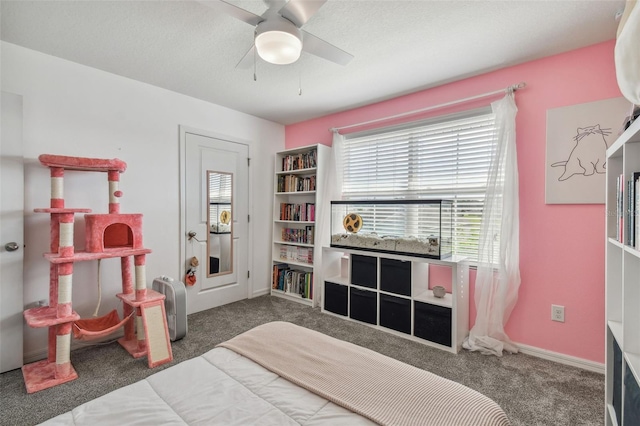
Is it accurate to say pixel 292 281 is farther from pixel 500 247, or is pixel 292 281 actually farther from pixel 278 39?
pixel 278 39

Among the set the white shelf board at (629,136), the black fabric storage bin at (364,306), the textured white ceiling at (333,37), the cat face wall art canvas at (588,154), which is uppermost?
the textured white ceiling at (333,37)

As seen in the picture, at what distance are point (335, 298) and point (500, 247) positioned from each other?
66.4 inches

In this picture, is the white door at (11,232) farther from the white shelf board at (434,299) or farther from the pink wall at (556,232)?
the pink wall at (556,232)

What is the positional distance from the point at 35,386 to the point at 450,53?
12.1 ft

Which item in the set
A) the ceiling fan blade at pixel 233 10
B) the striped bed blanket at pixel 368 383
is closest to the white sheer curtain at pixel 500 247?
the striped bed blanket at pixel 368 383

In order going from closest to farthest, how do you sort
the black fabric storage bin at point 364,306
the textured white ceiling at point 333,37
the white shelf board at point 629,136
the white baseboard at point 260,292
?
1. the white shelf board at point 629,136
2. the textured white ceiling at point 333,37
3. the black fabric storage bin at point 364,306
4. the white baseboard at point 260,292

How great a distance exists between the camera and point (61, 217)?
6.60 ft

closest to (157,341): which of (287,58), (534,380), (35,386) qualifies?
(35,386)

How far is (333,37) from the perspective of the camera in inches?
82.0

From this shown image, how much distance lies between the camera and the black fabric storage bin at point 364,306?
2.93 m

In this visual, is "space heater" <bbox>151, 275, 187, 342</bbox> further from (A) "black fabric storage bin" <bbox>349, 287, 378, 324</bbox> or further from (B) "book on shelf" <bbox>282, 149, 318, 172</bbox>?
(B) "book on shelf" <bbox>282, 149, 318, 172</bbox>

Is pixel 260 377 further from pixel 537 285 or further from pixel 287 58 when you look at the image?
pixel 537 285

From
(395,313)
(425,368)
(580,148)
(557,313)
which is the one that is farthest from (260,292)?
(580,148)

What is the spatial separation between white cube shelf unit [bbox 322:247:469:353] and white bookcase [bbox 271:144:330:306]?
1.24 feet
